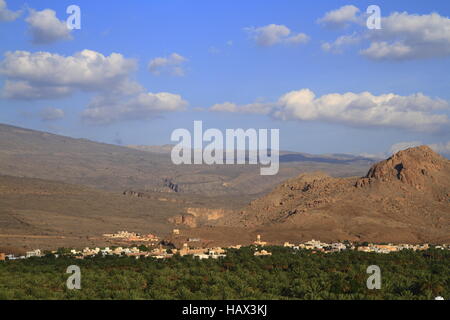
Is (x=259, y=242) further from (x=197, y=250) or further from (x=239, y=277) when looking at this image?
(x=239, y=277)

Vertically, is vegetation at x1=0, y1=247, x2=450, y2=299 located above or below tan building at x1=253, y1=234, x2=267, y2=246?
above

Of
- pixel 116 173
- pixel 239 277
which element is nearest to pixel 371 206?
pixel 239 277

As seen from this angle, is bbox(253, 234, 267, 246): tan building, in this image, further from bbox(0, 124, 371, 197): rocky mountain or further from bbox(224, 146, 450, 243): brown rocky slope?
bbox(0, 124, 371, 197): rocky mountain

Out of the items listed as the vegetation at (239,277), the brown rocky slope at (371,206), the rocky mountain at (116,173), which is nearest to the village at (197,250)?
the vegetation at (239,277)

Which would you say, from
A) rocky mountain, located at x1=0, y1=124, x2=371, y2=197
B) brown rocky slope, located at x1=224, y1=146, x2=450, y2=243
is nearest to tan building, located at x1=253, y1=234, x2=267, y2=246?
brown rocky slope, located at x1=224, y1=146, x2=450, y2=243

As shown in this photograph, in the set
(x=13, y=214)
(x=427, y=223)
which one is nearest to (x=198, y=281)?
(x=427, y=223)

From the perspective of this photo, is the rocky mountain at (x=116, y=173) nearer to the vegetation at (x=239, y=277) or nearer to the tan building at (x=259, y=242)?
the tan building at (x=259, y=242)
